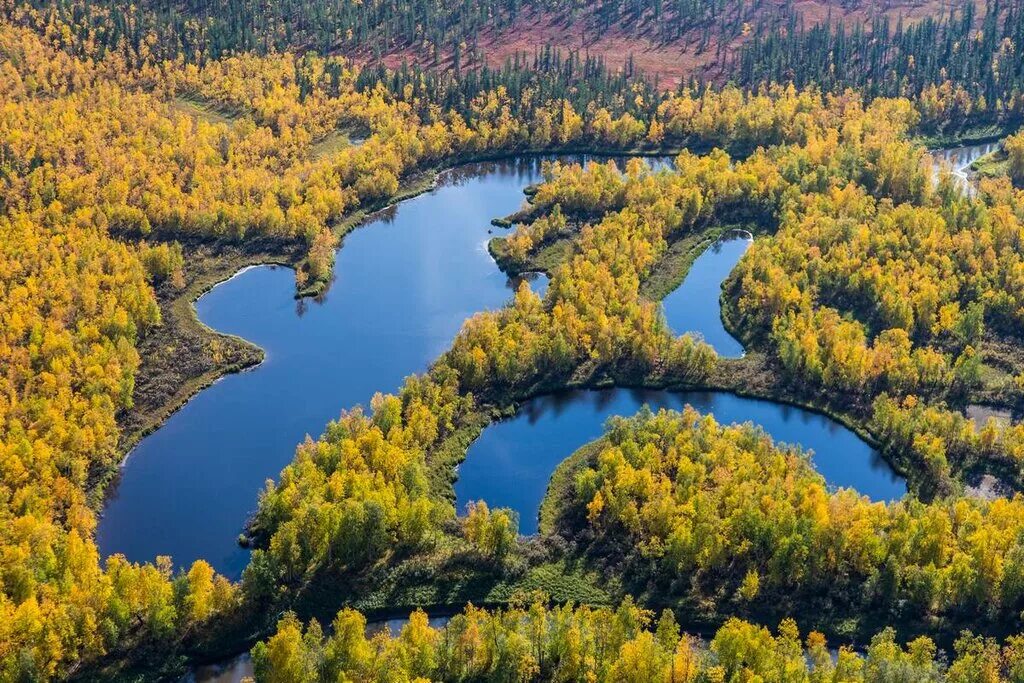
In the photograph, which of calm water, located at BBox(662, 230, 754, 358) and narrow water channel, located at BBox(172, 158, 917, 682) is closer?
narrow water channel, located at BBox(172, 158, 917, 682)

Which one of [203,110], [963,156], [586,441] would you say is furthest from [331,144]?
[963,156]

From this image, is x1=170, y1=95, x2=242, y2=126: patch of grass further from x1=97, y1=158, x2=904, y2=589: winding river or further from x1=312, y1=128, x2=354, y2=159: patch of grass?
x1=97, y1=158, x2=904, y2=589: winding river

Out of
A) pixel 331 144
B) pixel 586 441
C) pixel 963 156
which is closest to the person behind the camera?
pixel 586 441

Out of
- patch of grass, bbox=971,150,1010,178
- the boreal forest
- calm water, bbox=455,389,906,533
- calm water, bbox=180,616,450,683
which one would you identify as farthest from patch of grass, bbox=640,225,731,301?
calm water, bbox=180,616,450,683

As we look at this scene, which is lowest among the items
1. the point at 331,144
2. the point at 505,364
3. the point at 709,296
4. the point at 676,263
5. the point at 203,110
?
the point at 505,364

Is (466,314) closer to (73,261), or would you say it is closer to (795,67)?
(73,261)

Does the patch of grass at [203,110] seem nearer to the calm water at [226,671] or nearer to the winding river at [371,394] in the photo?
the winding river at [371,394]

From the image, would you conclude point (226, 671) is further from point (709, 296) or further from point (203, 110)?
point (203, 110)
